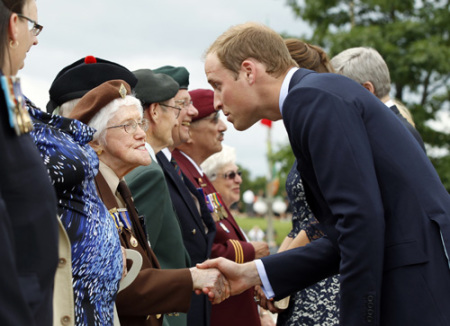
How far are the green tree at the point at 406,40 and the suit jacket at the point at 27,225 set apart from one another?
65.6ft

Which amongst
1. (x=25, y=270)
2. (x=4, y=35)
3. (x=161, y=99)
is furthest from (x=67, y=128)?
(x=161, y=99)

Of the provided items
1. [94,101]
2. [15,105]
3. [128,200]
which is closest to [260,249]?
[128,200]

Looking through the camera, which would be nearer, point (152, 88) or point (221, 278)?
point (221, 278)

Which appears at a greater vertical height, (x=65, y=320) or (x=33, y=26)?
(x=33, y=26)

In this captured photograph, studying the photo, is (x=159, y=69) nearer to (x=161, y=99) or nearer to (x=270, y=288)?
(x=161, y=99)

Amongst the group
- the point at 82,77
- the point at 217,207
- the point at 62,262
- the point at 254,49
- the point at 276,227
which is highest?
the point at 254,49

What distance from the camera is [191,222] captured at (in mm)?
4848

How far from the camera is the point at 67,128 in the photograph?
9.23ft

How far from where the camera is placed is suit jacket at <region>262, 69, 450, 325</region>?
271 centimetres

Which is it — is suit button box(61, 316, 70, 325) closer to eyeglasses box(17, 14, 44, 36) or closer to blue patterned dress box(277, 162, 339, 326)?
eyeglasses box(17, 14, 44, 36)

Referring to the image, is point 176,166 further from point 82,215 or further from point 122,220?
point 82,215

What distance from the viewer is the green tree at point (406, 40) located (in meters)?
21.6

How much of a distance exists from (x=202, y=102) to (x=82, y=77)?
2.08 meters

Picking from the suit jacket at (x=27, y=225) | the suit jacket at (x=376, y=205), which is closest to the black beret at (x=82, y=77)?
the suit jacket at (x=376, y=205)
